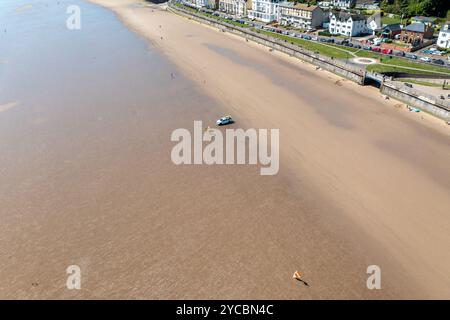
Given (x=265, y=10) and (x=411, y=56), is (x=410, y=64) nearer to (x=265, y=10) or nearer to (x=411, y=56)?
(x=411, y=56)

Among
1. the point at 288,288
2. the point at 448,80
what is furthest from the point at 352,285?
the point at 448,80

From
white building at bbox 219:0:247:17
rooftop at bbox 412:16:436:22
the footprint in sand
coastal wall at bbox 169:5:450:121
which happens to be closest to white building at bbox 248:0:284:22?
white building at bbox 219:0:247:17

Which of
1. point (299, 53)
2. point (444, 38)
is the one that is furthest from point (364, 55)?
point (444, 38)

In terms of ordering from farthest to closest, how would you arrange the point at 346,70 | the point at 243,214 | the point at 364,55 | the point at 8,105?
the point at 364,55 → the point at 346,70 → the point at 8,105 → the point at 243,214

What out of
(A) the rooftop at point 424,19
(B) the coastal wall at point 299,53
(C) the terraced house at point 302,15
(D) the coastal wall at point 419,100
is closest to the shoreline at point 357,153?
(D) the coastal wall at point 419,100

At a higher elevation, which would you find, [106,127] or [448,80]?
[448,80]

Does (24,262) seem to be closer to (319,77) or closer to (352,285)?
(352,285)

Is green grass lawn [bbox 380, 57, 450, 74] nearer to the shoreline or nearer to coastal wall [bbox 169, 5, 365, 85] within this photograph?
coastal wall [bbox 169, 5, 365, 85]
